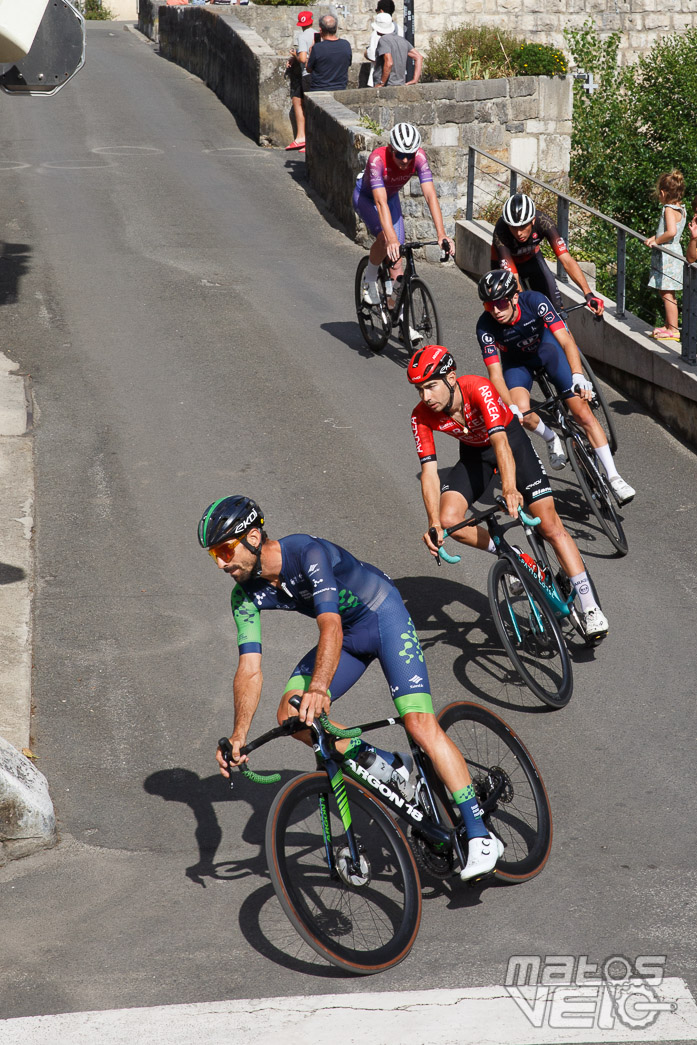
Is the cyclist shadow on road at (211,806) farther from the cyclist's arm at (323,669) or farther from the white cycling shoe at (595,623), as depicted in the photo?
the white cycling shoe at (595,623)

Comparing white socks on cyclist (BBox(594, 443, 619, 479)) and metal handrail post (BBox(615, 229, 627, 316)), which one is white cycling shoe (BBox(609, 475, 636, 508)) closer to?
white socks on cyclist (BBox(594, 443, 619, 479))

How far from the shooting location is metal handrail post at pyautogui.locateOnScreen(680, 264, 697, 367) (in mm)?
10695

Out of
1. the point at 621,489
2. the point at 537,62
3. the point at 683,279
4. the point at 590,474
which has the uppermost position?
the point at 537,62

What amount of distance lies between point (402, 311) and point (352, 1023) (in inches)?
370

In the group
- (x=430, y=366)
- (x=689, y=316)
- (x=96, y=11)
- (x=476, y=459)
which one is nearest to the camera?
(x=430, y=366)

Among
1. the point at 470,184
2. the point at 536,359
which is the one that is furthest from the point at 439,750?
the point at 470,184

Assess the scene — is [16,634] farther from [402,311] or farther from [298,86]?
[298,86]

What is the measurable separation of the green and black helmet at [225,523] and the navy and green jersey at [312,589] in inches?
10.1

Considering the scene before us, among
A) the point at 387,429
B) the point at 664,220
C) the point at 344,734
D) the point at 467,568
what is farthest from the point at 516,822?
the point at 664,220

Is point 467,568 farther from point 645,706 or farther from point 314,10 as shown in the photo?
point 314,10

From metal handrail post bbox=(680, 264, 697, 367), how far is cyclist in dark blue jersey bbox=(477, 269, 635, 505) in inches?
83.5

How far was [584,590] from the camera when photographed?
24.1 feet

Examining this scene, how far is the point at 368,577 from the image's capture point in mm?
5516

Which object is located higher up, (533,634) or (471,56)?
(471,56)
